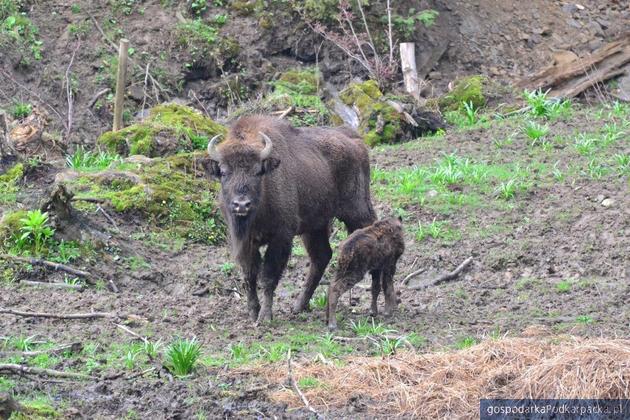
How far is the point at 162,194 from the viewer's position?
1459 centimetres

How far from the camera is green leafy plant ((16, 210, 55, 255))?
1257 cm

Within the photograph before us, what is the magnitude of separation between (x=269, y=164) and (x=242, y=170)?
0.30 metres

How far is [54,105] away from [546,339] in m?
13.6

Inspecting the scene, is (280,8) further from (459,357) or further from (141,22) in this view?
(459,357)

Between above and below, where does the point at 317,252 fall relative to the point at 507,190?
above

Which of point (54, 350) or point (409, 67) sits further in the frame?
point (409, 67)

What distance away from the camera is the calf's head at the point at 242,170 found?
35.0 ft

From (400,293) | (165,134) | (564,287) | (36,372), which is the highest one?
(36,372)

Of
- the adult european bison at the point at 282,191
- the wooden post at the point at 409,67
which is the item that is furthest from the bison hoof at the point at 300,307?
the wooden post at the point at 409,67

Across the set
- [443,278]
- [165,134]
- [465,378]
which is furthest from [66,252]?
[465,378]

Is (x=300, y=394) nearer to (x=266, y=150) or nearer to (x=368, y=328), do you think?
(x=368, y=328)

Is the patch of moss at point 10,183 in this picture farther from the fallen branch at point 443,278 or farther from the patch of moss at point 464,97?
the patch of moss at point 464,97

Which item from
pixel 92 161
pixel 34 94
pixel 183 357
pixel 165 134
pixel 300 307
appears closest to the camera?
pixel 183 357

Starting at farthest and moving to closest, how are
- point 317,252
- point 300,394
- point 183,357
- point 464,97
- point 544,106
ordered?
point 464,97
point 544,106
point 317,252
point 183,357
point 300,394
